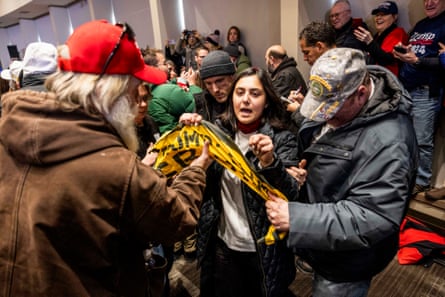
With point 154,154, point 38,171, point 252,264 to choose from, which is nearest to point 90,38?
point 38,171

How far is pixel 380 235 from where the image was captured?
3.39ft

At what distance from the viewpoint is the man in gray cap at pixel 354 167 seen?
3.35 feet

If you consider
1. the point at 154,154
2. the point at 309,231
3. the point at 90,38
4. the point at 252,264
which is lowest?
the point at 252,264

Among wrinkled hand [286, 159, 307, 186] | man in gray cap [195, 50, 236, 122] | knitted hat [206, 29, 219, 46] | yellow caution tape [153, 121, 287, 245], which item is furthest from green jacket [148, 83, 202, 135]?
knitted hat [206, 29, 219, 46]

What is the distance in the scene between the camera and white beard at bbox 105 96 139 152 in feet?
3.07

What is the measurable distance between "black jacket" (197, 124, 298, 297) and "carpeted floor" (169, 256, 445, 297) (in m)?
0.84

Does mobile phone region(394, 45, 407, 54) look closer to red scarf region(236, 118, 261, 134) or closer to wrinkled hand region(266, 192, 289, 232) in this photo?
red scarf region(236, 118, 261, 134)

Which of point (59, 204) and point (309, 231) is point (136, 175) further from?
point (309, 231)

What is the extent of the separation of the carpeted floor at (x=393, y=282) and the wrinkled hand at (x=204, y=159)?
4.91 ft

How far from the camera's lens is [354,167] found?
1.10 metres

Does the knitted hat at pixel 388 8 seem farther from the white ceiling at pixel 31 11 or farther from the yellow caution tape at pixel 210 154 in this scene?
the white ceiling at pixel 31 11

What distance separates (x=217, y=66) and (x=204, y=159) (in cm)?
109

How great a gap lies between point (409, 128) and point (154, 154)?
4.08ft

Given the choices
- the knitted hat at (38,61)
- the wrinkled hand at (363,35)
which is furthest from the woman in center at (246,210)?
the wrinkled hand at (363,35)
